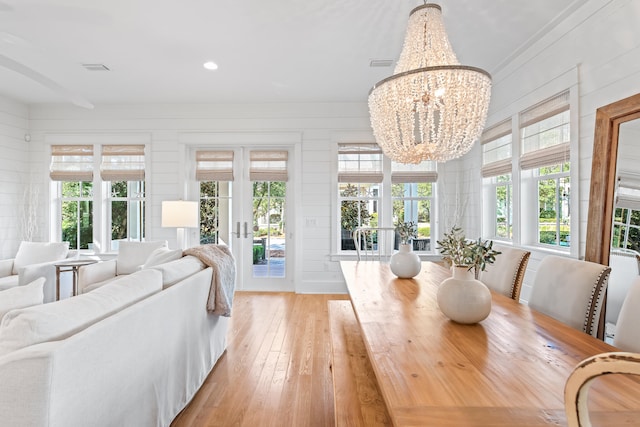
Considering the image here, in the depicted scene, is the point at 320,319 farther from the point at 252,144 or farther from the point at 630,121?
the point at 630,121

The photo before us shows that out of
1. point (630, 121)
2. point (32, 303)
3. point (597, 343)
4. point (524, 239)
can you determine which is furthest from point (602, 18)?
point (32, 303)

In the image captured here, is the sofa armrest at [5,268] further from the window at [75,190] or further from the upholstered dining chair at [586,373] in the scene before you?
the upholstered dining chair at [586,373]

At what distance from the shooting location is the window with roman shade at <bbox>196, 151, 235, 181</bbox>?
520 centimetres

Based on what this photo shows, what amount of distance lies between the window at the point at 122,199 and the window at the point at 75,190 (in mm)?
293

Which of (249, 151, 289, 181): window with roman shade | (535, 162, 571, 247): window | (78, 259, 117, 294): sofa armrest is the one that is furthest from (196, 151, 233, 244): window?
(535, 162, 571, 247): window

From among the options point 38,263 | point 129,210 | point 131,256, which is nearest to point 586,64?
point 131,256

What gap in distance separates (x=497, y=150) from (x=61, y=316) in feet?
14.4

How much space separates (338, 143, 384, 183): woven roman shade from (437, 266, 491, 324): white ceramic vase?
3695 millimetres

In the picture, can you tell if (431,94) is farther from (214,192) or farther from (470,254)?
(214,192)

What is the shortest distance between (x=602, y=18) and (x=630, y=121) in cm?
86

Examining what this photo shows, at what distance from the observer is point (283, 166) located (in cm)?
520

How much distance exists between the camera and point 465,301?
1416mm

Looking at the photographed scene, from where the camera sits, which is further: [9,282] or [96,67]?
[96,67]

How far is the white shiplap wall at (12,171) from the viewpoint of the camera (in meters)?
4.83
